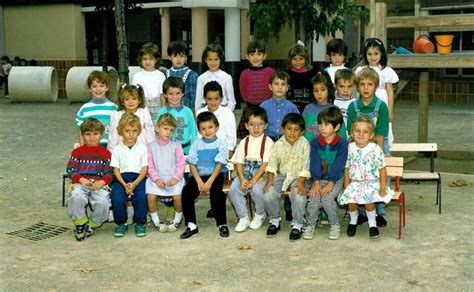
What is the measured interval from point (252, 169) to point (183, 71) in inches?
66.0

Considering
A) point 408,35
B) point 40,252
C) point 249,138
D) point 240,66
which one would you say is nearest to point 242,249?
point 249,138

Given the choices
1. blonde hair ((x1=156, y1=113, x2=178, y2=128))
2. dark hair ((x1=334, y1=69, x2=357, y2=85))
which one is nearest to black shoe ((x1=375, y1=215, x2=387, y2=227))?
dark hair ((x1=334, y1=69, x2=357, y2=85))

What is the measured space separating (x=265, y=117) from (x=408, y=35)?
13378 mm

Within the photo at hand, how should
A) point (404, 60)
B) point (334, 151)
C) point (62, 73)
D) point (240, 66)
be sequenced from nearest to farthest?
point (334, 151), point (404, 60), point (240, 66), point (62, 73)

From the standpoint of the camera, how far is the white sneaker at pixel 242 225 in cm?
613

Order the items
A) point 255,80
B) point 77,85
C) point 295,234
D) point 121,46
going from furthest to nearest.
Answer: point 77,85, point 121,46, point 255,80, point 295,234

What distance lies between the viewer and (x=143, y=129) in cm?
664

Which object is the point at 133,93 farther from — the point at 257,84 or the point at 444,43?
the point at 444,43

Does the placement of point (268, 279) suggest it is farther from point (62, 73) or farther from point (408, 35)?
point (62, 73)

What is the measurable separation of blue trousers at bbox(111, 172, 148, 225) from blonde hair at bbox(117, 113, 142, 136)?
1.69ft

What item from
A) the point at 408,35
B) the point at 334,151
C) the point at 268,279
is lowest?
the point at 268,279

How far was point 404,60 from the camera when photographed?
8250 millimetres

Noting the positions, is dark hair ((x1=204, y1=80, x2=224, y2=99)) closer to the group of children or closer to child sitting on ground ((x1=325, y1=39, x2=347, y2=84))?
the group of children

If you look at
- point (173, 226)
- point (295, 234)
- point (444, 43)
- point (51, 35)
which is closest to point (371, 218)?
point (295, 234)
